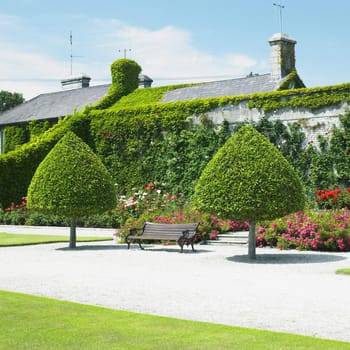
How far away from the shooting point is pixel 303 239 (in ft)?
53.0

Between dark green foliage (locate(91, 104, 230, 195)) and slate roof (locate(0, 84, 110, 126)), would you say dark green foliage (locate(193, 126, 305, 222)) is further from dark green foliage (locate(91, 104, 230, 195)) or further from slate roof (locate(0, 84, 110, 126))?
slate roof (locate(0, 84, 110, 126))

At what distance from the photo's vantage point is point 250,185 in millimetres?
13648

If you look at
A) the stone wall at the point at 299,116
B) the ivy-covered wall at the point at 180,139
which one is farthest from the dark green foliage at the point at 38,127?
the stone wall at the point at 299,116

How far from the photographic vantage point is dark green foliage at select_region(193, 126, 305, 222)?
1360 centimetres

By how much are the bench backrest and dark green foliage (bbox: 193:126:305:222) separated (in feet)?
7.90

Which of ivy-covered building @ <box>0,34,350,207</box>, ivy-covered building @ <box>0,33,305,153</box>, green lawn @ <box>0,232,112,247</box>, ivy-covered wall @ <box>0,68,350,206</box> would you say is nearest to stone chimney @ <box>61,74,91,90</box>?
ivy-covered building @ <box>0,33,305,153</box>

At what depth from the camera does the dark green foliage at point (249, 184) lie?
13.6m

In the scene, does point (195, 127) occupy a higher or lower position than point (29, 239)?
higher

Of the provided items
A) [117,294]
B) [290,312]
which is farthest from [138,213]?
[290,312]

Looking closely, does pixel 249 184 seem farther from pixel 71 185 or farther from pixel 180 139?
pixel 180 139

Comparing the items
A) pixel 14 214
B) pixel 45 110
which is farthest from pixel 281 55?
pixel 45 110

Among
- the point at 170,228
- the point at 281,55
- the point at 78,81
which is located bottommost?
the point at 170,228

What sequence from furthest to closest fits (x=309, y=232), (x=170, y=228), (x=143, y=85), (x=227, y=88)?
(x=143, y=85) → (x=227, y=88) → (x=170, y=228) → (x=309, y=232)

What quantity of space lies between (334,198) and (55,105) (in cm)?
2235
